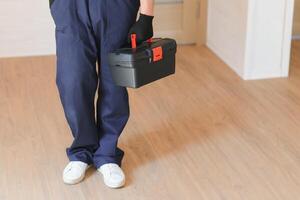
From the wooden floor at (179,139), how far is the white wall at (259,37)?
0.08 metres

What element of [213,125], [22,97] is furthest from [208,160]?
[22,97]

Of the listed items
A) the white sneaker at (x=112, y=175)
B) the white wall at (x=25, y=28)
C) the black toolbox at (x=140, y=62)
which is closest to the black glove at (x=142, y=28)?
the black toolbox at (x=140, y=62)

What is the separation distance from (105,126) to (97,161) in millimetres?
146

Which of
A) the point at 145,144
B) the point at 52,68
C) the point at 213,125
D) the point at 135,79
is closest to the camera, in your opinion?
the point at 135,79

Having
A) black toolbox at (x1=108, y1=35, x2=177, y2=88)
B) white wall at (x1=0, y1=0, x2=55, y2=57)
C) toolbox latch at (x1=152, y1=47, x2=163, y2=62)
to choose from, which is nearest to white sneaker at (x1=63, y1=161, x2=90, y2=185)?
black toolbox at (x1=108, y1=35, x2=177, y2=88)

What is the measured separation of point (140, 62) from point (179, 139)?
0.69 m

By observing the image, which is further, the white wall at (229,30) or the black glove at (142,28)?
the white wall at (229,30)

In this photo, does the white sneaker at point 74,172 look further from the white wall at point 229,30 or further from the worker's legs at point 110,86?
the white wall at point 229,30

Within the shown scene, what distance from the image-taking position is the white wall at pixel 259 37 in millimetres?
3186

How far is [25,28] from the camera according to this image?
3.70 meters

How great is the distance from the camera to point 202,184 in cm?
216

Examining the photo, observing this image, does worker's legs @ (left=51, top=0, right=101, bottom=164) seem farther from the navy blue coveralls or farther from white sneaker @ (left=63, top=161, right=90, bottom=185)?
white sneaker @ (left=63, top=161, right=90, bottom=185)

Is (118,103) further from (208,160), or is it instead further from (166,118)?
(166,118)

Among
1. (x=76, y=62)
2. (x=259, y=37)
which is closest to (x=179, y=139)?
(x=76, y=62)
